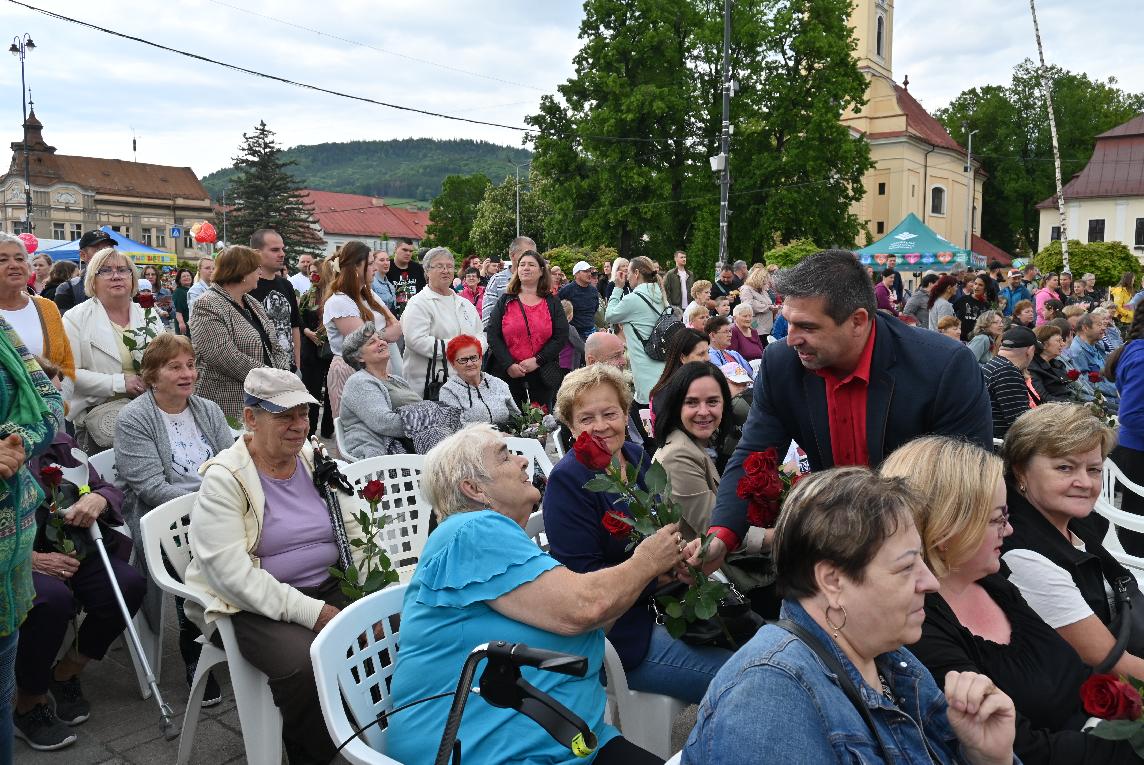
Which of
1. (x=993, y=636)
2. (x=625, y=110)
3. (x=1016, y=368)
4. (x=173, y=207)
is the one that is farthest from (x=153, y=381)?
(x=173, y=207)

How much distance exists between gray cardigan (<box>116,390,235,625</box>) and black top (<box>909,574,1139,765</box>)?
3.44 m

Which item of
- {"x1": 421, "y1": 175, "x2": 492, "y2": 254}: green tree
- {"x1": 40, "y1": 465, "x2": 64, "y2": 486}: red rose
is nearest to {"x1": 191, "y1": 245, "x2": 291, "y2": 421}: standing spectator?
{"x1": 40, "y1": 465, "x2": 64, "y2": 486}: red rose

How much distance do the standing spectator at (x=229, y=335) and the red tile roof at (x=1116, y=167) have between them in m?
59.0

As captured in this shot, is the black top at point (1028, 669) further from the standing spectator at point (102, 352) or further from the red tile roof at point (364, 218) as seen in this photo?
the red tile roof at point (364, 218)

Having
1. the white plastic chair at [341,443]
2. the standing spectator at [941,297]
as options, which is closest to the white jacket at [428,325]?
the white plastic chair at [341,443]

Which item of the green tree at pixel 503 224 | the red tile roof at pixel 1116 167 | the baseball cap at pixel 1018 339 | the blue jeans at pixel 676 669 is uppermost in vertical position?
the red tile roof at pixel 1116 167

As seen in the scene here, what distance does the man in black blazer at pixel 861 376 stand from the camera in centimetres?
281

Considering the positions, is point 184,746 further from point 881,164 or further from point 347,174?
point 347,174

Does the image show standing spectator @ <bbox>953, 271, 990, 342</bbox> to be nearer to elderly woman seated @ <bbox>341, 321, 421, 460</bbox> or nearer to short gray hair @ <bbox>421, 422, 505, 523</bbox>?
elderly woman seated @ <bbox>341, 321, 421, 460</bbox>

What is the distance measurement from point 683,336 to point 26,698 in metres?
3.68

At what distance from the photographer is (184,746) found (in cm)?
325

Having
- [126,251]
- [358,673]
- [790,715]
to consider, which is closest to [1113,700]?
[790,715]

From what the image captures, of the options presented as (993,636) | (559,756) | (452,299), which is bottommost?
(559,756)

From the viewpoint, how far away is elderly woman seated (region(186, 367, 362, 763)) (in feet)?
10.1
